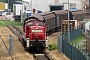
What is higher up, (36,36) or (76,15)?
(76,15)

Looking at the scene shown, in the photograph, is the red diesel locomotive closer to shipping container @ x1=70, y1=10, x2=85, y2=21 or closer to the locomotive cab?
the locomotive cab

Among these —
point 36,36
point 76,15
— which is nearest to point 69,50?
point 36,36

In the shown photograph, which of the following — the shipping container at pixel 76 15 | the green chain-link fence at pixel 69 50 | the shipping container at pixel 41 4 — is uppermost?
the shipping container at pixel 41 4

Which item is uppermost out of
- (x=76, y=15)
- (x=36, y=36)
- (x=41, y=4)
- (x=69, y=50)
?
(x=41, y=4)

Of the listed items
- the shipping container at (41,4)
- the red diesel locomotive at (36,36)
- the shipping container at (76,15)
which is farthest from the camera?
the shipping container at (41,4)

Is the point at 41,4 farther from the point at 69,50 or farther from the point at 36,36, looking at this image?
the point at 69,50

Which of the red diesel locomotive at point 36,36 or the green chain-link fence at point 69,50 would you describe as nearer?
the green chain-link fence at point 69,50

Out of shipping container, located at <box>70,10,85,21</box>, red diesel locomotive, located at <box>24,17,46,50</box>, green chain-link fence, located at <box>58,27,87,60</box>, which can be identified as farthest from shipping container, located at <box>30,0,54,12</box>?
red diesel locomotive, located at <box>24,17,46,50</box>

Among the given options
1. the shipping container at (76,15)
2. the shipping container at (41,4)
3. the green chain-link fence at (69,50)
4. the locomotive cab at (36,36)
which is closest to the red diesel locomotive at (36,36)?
the locomotive cab at (36,36)

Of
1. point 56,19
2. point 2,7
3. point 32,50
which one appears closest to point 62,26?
point 56,19

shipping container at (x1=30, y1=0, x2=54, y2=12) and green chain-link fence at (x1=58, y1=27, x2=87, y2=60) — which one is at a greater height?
shipping container at (x1=30, y1=0, x2=54, y2=12)

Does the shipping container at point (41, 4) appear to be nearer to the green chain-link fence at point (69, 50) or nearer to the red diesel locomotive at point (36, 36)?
the green chain-link fence at point (69, 50)

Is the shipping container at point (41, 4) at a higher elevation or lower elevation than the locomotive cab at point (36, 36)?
higher

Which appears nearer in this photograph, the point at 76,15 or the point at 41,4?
the point at 76,15
